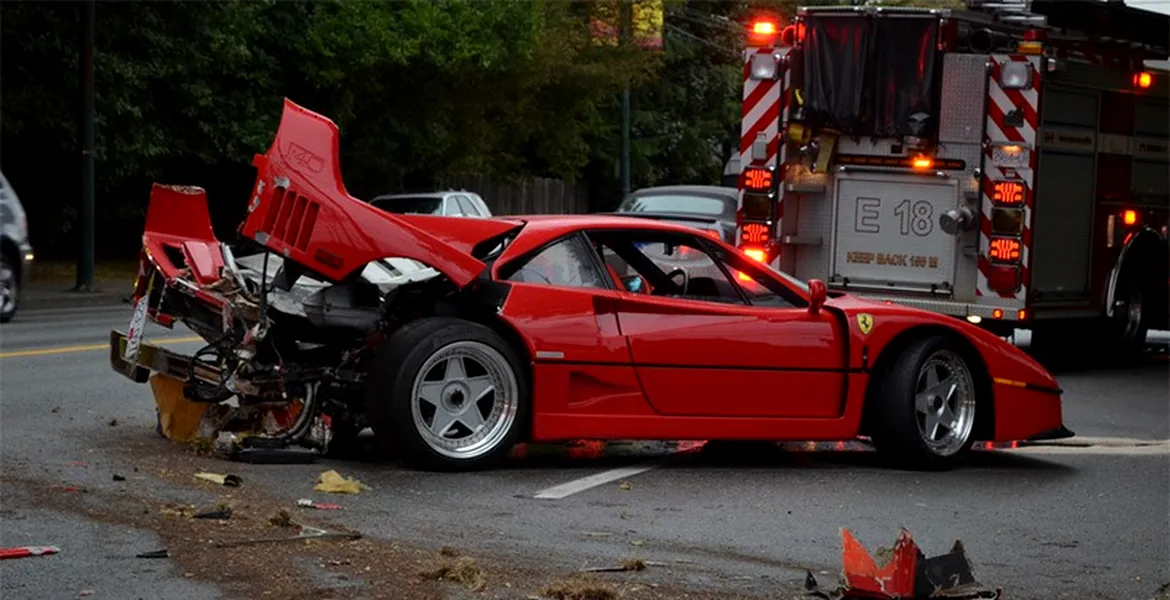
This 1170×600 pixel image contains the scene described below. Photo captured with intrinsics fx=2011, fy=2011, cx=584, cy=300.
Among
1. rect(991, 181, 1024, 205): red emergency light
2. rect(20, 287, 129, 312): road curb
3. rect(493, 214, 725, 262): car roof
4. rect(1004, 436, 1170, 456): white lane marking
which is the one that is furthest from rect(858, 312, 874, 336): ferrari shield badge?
rect(20, 287, 129, 312): road curb

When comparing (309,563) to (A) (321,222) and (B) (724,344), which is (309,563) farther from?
(B) (724,344)

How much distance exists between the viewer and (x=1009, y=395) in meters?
11.1

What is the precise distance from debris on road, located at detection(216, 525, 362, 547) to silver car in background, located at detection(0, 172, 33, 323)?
1359cm

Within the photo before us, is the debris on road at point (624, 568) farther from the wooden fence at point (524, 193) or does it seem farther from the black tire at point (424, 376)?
the wooden fence at point (524, 193)

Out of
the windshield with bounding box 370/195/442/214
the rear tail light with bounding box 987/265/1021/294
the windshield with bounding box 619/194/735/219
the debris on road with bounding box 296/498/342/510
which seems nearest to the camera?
the debris on road with bounding box 296/498/342/510

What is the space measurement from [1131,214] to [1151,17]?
1.79m

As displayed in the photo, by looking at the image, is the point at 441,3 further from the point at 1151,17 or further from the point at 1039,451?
the point at 1039,451

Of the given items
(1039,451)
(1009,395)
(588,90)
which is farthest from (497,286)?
(588,90)

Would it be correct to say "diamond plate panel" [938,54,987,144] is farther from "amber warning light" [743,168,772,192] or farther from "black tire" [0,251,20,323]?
"black tire" [0,251,20,323]

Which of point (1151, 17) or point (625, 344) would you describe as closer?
point (625, 344)

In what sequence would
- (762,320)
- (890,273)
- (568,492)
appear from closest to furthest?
(568,492), (762,320), (890,273)

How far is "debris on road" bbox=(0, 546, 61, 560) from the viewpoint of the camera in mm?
7509

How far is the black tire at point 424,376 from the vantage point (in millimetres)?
9859

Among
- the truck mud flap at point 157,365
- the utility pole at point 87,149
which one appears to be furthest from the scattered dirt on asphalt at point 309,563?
the utility pole at point 87,149
